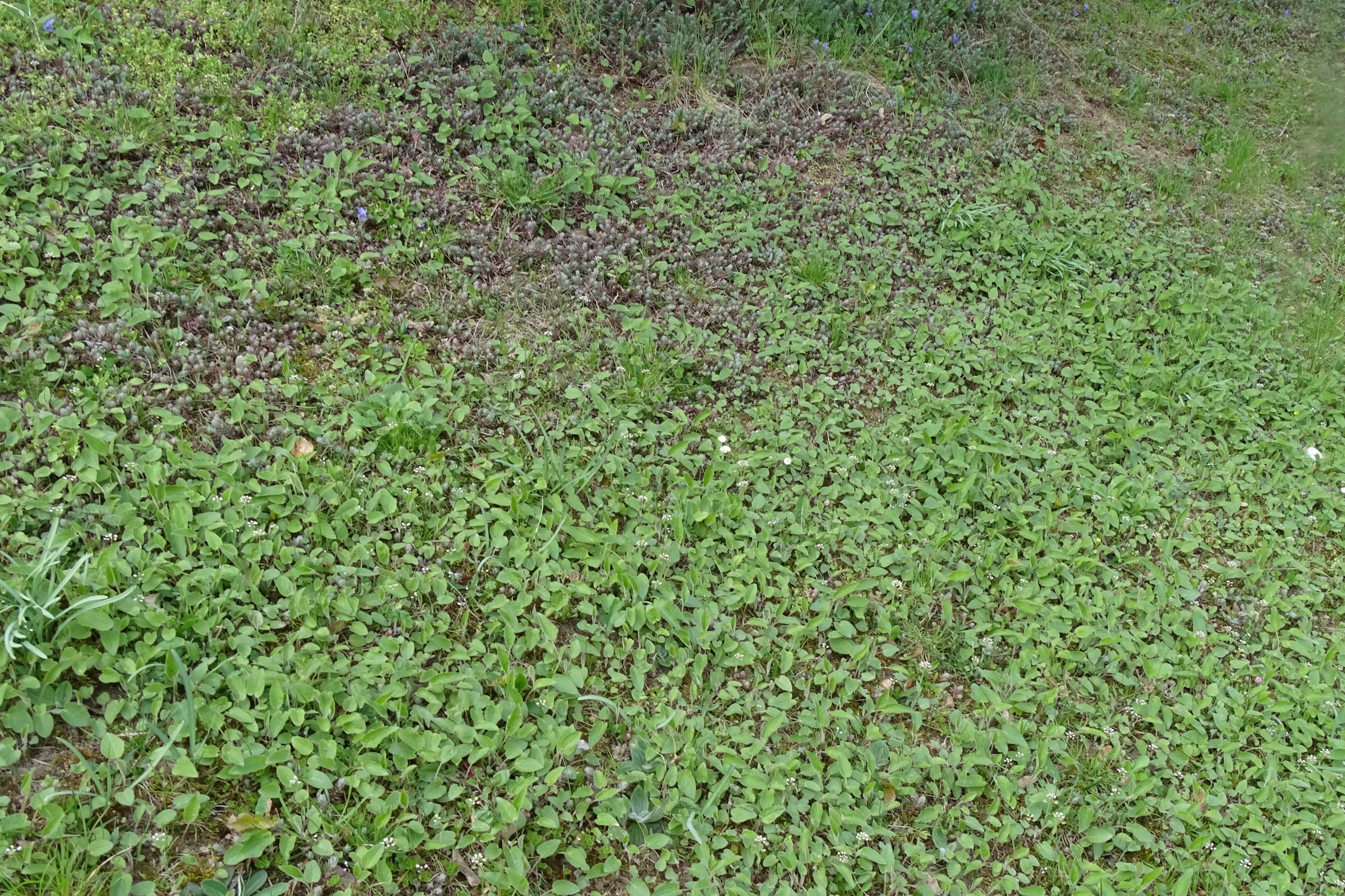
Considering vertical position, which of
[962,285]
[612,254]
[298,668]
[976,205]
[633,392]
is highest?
[976,205]

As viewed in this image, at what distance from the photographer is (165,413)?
11.2ft

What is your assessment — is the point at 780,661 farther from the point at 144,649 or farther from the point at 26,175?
the point at 26,175

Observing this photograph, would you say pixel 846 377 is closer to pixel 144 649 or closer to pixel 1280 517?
pixel 1280 517

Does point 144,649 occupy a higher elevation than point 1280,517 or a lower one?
lower

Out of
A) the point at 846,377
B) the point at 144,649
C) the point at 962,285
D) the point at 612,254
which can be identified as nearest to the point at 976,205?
the point at 962,285

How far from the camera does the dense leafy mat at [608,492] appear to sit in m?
2.80

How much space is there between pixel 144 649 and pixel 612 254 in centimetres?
292

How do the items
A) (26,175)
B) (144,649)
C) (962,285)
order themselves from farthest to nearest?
(962,285), (26,175), (144,649)

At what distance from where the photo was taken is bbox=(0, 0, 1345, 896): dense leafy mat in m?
2.80

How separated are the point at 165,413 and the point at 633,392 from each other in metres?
1.93

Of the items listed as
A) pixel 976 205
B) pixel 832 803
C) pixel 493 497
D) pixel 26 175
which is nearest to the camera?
pixel 832 803

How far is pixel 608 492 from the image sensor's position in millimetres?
3830

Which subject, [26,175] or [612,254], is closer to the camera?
[26,175]

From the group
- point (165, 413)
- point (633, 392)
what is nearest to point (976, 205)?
point (633, 392)
